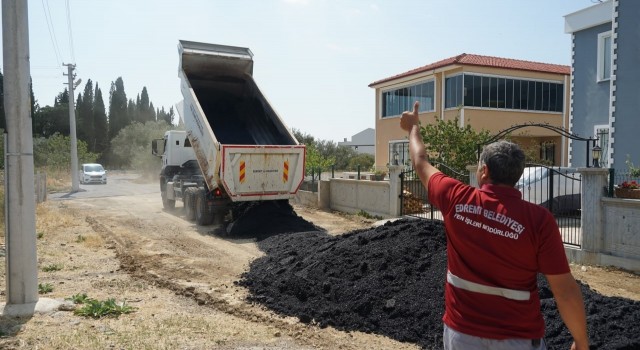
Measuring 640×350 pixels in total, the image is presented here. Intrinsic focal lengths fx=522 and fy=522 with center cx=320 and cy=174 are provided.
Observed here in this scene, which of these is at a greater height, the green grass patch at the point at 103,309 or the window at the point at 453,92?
the window at the point at 453,92

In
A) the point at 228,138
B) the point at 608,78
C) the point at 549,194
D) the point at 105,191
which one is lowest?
the point at 105,191

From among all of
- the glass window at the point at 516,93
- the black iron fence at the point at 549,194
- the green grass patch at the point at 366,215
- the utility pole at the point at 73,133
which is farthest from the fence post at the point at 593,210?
the utility pole at the point at 73,133

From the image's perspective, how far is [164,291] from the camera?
718 centimetres

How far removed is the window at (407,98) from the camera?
87.6 feet

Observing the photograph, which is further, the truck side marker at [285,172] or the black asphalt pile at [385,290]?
the truck side marker at [285,172]

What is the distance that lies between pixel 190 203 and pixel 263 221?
3175 millimetres

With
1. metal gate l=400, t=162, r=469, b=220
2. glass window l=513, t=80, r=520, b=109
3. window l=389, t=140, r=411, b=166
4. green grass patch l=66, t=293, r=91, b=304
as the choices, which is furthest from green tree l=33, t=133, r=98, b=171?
green grass patch l=66, t=293, r=91, b=304

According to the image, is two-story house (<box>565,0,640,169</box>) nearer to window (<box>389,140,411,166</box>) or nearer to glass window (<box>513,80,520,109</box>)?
glass window (<box>513,80,520,109</box>)

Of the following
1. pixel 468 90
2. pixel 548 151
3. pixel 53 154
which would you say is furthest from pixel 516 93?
pixel 53 154

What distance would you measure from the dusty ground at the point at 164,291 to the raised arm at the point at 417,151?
2782 mm

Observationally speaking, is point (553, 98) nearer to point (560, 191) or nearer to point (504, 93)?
point (504, 93)

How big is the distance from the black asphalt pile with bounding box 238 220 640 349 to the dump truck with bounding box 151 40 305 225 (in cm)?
357

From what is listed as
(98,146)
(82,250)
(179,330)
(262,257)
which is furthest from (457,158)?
(98,146)

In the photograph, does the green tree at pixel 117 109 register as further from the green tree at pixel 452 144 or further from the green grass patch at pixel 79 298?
the green grass patch at pixel 79 298
